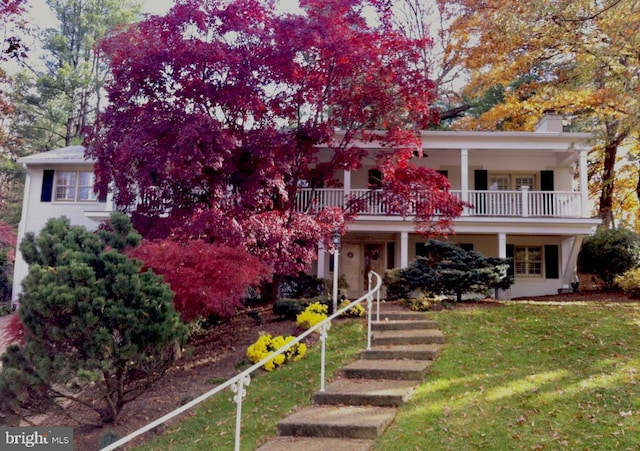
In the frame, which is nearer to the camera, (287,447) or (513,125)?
(287,447)

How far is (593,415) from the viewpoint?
554 cm

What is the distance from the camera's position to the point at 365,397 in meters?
6.21

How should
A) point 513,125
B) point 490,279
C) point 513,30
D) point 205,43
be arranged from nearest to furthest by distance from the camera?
point 513,30 → point 205,43 → point 490,279 → point 513,125

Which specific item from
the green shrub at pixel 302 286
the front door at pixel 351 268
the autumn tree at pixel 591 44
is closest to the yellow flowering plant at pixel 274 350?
the green shrub at pixel 302 286

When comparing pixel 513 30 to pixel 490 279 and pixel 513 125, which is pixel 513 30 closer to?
pixel 490 279

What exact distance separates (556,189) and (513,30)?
1001 centimetres

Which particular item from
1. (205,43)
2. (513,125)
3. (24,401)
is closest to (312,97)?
(205,43)

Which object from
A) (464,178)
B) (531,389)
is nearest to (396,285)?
(464,178)

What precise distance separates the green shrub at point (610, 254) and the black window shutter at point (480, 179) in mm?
3856

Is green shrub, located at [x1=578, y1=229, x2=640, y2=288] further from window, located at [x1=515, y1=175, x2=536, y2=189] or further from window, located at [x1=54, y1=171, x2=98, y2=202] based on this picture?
window, located at [x1=54, y1=171, x2=98, y2=202]

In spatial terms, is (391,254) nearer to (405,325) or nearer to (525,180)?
(525,180)

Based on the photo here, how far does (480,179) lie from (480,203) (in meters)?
1.97

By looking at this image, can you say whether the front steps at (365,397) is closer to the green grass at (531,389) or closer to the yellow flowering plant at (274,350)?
the green grass at (531,389)

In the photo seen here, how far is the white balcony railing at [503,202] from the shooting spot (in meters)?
16.6
